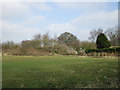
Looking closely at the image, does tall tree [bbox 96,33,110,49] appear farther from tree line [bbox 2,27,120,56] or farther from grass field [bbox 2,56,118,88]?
grass field [bbox 2,56,118,88]

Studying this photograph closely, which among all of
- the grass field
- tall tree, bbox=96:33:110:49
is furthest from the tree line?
the grass field

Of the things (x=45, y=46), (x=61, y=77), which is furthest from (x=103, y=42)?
(x=61, y=77)

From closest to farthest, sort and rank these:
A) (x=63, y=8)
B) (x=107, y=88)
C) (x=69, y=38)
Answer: (x=107, y=88) → (x=63, y=8) → (x=69, y=38)

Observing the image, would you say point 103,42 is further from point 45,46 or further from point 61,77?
point 61,77

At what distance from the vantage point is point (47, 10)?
8875mm

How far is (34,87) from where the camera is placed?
370 centimetres

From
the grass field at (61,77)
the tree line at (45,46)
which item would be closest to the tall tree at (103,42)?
the tree line at (45,46)

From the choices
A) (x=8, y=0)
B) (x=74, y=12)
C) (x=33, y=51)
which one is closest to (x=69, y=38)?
(x=33, y=51)

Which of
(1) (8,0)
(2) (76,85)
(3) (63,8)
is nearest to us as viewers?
(2) (76,85)

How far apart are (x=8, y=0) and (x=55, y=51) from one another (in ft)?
61.4

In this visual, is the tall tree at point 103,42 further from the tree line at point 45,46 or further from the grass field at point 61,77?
the grass field at point 61,77

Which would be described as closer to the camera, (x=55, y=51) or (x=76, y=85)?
(x=76, y=85)

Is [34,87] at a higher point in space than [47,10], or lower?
lower

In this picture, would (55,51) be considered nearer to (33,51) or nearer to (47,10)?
(33,51)
